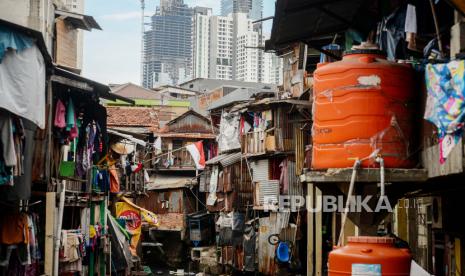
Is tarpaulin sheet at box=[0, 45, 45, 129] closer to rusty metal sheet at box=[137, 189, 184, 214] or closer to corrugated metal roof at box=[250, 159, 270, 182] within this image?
corrugated metal roof at box=[250, 159, 270, 182]

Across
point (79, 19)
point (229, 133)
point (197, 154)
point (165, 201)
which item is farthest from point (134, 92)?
point (79, 19)

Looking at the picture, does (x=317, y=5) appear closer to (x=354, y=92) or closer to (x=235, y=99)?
(x=354, y=92)

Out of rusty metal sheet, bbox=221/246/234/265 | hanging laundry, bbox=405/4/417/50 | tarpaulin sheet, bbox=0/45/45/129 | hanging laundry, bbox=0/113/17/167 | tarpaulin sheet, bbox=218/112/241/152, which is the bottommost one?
rusty metal sheet, bbox=221/246/234/265

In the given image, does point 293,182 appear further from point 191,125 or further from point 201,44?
point 201,44

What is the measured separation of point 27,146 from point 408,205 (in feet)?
38.0

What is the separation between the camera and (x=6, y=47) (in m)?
11.5

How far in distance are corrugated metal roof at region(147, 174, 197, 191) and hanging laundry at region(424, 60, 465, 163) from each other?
43.6 m

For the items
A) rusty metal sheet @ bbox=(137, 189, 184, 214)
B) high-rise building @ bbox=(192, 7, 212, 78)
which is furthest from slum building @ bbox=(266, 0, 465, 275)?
high-rise building @ bbox=(192, 7, 212, 78)

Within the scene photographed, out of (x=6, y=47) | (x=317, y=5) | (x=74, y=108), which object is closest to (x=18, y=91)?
(x=6, y=47)

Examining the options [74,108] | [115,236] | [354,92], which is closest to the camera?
[354,92]

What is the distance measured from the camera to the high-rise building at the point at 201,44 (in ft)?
547

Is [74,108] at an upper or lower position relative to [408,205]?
upper

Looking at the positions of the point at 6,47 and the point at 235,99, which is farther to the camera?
the point at 235,99

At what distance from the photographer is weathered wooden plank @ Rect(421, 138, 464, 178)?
7695mm
